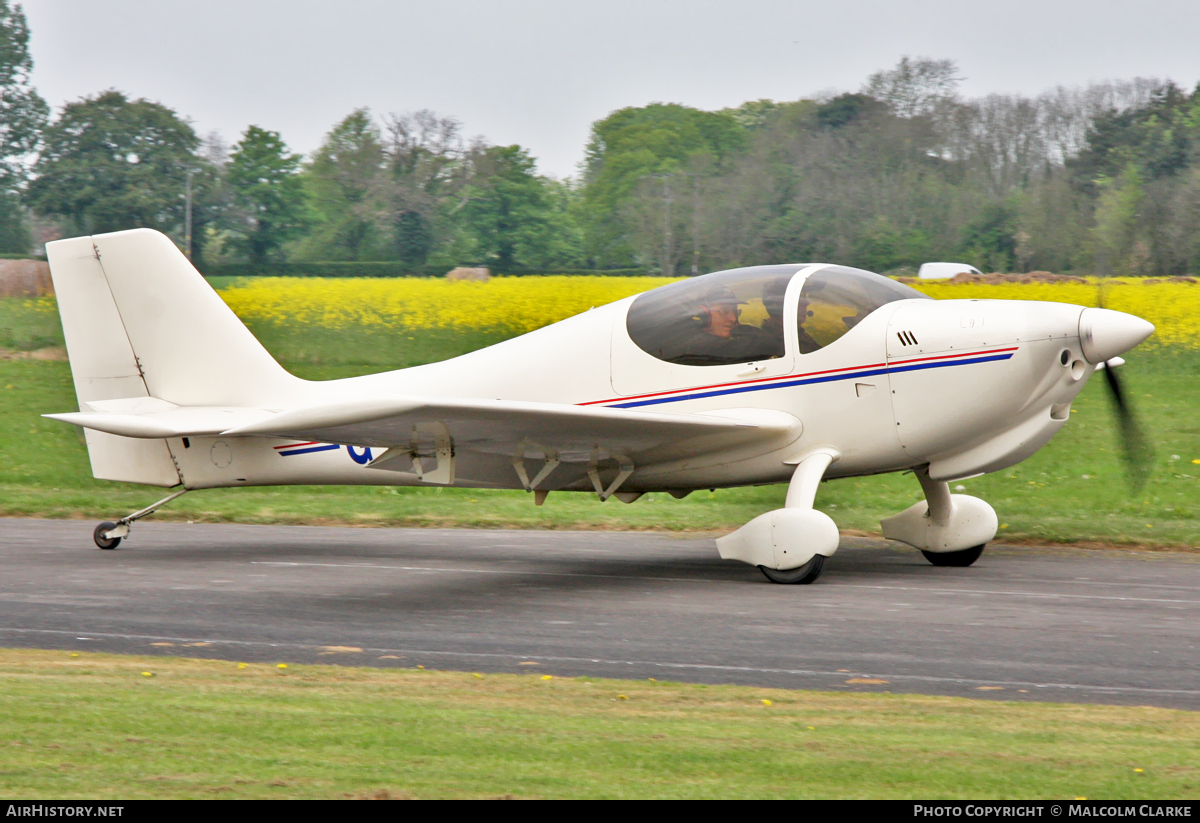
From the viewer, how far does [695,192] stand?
26516 mm

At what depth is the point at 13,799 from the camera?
388cm

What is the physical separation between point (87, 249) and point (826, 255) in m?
16.7

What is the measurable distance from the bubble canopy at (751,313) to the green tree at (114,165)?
65.5 ft

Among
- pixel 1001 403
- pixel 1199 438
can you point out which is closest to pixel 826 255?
pixel 1199 438

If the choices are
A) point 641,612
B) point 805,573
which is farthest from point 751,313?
point 641,612

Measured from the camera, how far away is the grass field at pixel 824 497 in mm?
14641

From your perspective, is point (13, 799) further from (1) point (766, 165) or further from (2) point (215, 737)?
(1) point (766, 165)

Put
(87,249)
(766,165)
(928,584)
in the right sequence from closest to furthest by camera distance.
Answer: (928,584)
(87,249)
(766,165)

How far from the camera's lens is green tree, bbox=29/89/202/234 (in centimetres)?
2786

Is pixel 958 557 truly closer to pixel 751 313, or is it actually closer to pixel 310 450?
pixel 751 313

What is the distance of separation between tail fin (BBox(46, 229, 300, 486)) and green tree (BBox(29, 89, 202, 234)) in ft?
52.9

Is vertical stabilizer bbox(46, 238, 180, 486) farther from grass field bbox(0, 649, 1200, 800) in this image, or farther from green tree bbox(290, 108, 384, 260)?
green tree bbox(290, 108, 384, 260)

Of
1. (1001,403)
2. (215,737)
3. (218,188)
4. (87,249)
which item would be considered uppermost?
(218,188)
